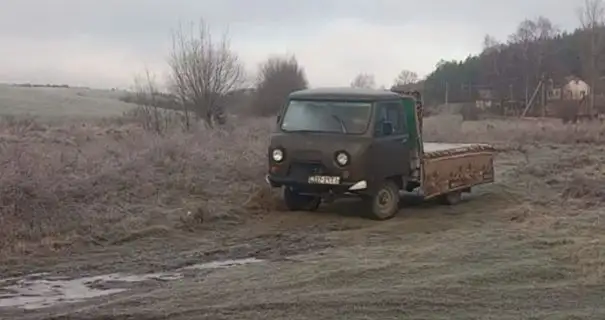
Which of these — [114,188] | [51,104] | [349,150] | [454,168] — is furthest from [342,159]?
[51,104]

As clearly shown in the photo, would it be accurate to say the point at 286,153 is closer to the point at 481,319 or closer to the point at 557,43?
the point at 481,319

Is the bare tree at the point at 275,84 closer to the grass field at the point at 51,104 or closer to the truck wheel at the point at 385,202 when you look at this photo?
the grass field at the point at 51,104

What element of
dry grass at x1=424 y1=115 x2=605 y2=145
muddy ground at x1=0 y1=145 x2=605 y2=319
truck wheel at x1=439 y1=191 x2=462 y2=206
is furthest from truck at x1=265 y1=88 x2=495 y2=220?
dry grass at x1=424 y1=115 x2=605 y2=145

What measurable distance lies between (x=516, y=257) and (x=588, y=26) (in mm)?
66601

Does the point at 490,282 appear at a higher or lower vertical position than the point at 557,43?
lower

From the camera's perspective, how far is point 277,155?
14555 millimetres

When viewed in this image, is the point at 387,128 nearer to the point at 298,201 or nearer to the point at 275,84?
the point at 298,201

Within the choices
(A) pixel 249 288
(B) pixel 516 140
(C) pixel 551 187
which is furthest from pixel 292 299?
(B) pixel 516 140

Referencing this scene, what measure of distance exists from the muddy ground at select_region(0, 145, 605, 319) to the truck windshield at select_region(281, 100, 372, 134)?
1.54m

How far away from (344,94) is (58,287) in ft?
22.0

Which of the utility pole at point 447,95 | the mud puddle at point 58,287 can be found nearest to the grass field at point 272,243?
the mud puddle at point 58,287

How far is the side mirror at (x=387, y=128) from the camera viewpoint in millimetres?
14477

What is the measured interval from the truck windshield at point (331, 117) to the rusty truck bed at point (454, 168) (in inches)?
67.2

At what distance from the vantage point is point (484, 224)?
1385 centimetres
